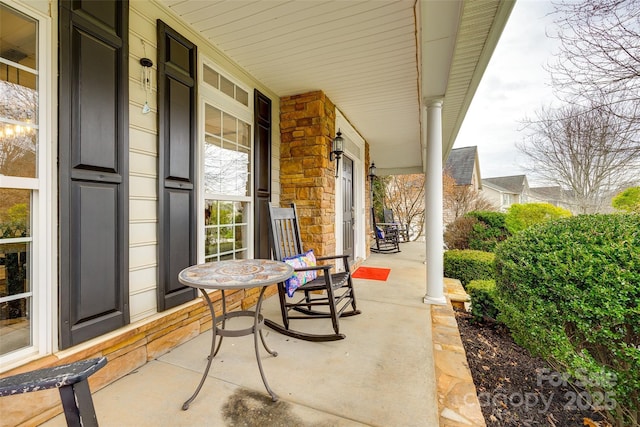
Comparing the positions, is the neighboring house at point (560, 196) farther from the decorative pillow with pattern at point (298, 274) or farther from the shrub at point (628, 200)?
the decorative pillow with pattern at point (298, 274)

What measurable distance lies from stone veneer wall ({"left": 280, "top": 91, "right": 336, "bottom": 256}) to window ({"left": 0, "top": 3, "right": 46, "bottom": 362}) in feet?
8.16

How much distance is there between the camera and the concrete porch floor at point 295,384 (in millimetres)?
1473

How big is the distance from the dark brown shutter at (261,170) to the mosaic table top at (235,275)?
1.22 metres

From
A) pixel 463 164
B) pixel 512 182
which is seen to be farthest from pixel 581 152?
pixel 512 182

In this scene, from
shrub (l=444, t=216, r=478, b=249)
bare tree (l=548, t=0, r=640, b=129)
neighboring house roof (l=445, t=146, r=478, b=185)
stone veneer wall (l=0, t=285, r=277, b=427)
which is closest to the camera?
stone veneer wall (l=0, t=285, r=277, b=427)

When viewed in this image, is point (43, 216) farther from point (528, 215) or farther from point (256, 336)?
point (528, 215)

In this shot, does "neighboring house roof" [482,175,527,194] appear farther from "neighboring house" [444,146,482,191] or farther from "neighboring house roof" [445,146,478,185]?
"neighboring house roof" [445,146,478,185]

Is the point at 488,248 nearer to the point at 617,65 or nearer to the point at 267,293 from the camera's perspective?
the point at 617,65

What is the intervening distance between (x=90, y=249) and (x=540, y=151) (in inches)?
459

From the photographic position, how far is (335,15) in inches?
85.9

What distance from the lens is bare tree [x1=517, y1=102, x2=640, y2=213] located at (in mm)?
5613

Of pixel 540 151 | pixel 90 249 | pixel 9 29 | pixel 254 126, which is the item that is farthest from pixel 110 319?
pixel 540 151

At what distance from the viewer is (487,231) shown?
6156 mm

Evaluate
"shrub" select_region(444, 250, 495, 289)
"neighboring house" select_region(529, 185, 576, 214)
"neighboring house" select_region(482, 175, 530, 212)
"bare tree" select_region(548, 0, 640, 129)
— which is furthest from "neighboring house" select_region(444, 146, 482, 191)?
"shrub" select_region(444, 250, 495, 289)
